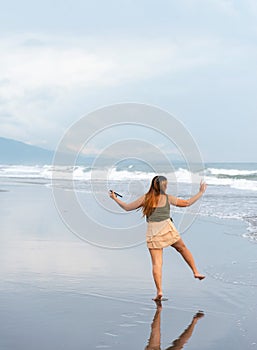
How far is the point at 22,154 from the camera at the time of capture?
388 feet

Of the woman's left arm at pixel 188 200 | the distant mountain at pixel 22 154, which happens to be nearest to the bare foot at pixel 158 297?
the woman's left arm at pixel 188 200

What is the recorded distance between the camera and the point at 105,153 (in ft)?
37.2

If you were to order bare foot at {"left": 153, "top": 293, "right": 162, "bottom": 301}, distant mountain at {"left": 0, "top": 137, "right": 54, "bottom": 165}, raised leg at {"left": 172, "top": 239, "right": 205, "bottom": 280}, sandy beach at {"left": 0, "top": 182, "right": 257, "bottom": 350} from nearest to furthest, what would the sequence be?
sandy beach at {"left": 0, "top": 182, "right": 257, "bottom": 350} → bare foot at {"left": 153, "top": 293, "right": 162, "bottom": 301} → raised leg at {"left": 172, "top": 239, "right": 205, "bottom": 280} → distant mountain at {"left": 0, "top": 137, "right": 54, "bottom": 165}

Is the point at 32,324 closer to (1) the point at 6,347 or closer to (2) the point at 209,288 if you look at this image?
(1) the point at 6,347

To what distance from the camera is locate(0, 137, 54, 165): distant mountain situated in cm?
10394

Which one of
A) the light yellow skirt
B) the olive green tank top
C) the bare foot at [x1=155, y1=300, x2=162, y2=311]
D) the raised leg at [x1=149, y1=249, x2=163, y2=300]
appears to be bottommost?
the bare foot at [x1=155, y1=300, x2=162, y2=311]

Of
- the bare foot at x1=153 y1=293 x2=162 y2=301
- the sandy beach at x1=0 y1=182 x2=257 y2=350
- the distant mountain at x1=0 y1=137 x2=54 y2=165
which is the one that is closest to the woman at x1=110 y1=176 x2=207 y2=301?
the bare foot at x1=153 y1=293 x2=162 y2=301

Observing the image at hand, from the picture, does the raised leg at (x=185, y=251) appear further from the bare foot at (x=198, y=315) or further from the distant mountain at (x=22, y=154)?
the distant mountain at (x=22, y=154)

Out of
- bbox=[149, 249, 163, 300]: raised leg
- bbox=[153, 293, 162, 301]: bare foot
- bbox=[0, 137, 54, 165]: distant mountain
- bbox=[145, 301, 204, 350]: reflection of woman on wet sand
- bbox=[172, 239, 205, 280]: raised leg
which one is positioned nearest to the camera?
bbox=[145, 301, 204, 350]: reflection of woman on wet sand

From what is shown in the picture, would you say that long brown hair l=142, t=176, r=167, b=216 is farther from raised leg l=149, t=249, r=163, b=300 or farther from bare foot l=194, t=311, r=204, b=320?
bare foot l=194, t=311, r=204, b=320

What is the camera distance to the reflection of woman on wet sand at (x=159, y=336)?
527cm

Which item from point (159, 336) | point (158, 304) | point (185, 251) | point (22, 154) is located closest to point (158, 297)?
point (158, 304)

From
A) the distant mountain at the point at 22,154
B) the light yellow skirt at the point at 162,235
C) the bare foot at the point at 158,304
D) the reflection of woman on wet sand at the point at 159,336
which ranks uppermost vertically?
the distant mountain at the point at 22,154

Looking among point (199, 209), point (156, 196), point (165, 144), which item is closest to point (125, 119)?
point (165, 144)
